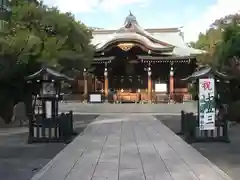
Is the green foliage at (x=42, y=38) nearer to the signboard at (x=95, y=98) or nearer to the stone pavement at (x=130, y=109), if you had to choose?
the stone pavement at (x=130, y=109)

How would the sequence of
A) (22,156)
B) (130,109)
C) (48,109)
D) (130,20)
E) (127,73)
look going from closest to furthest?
(22,156), (48,109), (130,109), (127,73), (130,20)

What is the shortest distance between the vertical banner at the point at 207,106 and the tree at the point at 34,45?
26.6ft

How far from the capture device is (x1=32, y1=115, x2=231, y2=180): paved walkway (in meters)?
7.36

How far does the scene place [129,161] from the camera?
28.9 feet

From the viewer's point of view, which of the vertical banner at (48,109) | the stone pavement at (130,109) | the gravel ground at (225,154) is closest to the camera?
the gravel ground at (225,154)

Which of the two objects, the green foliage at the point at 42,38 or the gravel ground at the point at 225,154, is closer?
the gravel ground at the point at 225,154

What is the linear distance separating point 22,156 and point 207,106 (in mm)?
5583

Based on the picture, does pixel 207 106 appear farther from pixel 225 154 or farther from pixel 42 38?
pixel 42 38

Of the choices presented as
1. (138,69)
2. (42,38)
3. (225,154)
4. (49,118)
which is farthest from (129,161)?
(138,69)

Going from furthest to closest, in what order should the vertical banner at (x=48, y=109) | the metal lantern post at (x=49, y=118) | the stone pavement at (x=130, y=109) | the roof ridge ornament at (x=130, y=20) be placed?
the roof ridge ornament at (x=130, y=20)
the stone pavement at (x=130, y=109)
the vertical banner at (x=48, y=109)
the metal lantern post at (x=49, y=118)

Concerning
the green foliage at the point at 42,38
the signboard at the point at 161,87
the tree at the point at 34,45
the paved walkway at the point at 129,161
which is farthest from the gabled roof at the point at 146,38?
the paved walkway at the point at 129,161

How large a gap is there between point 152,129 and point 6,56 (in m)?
6.91

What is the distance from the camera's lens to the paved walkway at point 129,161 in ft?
24.1

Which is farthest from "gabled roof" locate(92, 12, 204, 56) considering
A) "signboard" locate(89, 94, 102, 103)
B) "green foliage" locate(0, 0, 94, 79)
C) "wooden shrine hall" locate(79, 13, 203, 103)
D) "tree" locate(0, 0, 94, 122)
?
"green foliage" locate(0, 0, 94, 79)
